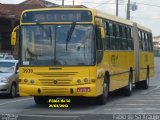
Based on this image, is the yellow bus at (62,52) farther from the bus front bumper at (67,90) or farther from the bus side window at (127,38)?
the bus side window at (127,38)

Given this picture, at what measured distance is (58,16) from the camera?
17.8 meters

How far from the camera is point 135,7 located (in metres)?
79.0

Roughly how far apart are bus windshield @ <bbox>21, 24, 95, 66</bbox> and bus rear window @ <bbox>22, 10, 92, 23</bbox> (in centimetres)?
21

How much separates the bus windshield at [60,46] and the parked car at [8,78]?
550 cm

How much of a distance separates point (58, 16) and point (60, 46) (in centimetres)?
95

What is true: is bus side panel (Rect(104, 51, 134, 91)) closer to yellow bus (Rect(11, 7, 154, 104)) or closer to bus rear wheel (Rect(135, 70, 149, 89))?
yellow bus (Rect(11, 7, 154, 104))

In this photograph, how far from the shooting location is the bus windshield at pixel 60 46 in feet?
57.3

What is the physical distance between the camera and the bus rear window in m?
17.7

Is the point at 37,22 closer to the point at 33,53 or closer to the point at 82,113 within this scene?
the point at 33,53

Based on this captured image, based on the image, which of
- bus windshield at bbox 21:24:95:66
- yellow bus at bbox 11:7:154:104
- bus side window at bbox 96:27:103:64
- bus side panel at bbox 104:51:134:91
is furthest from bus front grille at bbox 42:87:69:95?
bus side panel at bbox 104:51:134:91

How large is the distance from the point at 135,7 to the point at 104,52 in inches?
2394

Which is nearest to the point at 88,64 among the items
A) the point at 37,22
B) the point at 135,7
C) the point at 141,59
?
the point at 37,22

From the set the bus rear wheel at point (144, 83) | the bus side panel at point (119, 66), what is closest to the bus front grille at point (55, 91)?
the bus side panel at point (119, 66)

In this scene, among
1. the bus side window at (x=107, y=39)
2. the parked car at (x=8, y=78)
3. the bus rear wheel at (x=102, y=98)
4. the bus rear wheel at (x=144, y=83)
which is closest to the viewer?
the bus rear wheel at (x=102, y=98)
